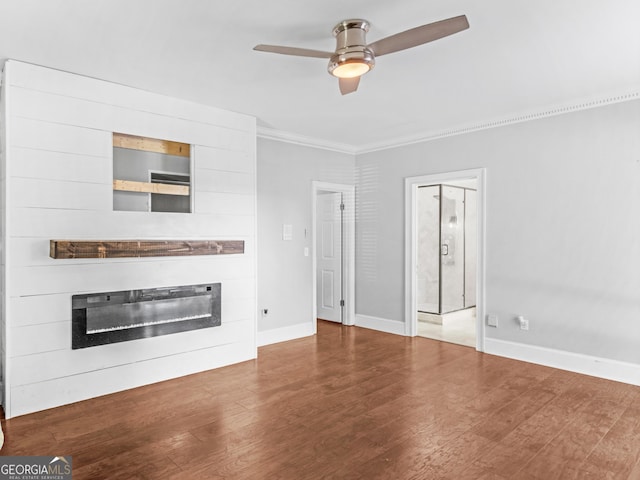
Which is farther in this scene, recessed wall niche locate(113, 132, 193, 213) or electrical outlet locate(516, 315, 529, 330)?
electrical outlet locate(516, 315, 529, 330)

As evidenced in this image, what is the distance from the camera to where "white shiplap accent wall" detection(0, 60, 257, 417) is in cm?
315

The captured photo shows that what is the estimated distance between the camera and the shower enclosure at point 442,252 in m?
6.59

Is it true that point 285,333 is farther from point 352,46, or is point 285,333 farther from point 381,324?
point 352,46

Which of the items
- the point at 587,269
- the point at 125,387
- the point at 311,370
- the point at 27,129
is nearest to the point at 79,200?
the point at 27,129

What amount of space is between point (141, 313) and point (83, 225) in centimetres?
91

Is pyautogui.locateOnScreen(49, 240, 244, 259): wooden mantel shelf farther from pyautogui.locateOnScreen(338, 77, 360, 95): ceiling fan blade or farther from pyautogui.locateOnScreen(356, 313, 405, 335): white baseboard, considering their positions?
pyautogui.locateOnScreen(356, 313, 405, 335): white baseboard

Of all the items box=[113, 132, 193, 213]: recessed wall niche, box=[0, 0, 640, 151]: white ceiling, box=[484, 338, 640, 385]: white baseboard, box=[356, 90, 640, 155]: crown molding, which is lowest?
box=[484, 338, 640, 385]: white baseboard

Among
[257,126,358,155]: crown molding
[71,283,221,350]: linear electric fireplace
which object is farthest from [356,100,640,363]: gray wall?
[71,283,221,350]: linear electric fireplace

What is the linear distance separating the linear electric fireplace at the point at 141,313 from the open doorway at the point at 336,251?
2359mm

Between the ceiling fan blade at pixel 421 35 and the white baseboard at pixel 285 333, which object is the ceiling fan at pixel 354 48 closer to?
the ceiling fan blade at pixel 421 35

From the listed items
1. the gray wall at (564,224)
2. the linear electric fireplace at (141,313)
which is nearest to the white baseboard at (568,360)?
the gray wall at (564,224)

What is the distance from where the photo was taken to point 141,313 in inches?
148

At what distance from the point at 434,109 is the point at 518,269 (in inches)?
76.7

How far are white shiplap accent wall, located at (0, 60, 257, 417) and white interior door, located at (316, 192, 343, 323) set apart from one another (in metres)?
2.21
